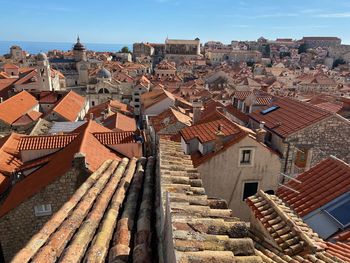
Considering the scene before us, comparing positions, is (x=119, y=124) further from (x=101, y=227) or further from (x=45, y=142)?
(x=101, y=227)

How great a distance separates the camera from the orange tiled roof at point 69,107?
110 ft

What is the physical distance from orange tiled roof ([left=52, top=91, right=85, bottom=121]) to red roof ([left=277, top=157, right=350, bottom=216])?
91.7 ft

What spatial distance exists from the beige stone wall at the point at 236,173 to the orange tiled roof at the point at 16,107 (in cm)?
2831

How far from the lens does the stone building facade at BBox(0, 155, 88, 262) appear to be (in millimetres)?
11398

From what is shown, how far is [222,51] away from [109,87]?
329 ft

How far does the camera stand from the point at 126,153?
51.8 feet

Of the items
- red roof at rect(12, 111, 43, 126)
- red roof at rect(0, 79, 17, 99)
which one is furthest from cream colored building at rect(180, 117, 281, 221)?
red roof at rect(0, 79, 17, 99)

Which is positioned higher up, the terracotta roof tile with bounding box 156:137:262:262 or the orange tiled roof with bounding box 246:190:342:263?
the terracotta roof tile with bounding box 156:137:262:262

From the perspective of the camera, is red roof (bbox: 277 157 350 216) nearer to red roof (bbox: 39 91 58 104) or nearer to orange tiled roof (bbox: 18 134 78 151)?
orange tiled roof (bbox: 18 134 78 151)

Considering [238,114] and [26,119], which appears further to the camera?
[26,119]

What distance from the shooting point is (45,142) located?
1583cm

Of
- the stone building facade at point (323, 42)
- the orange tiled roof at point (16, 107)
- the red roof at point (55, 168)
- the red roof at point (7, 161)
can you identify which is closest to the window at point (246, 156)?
the red roof at point (55, 168)

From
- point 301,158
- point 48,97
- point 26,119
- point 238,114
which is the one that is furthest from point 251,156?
point 48,97

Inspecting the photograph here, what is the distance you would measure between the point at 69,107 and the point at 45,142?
71.9 ft
